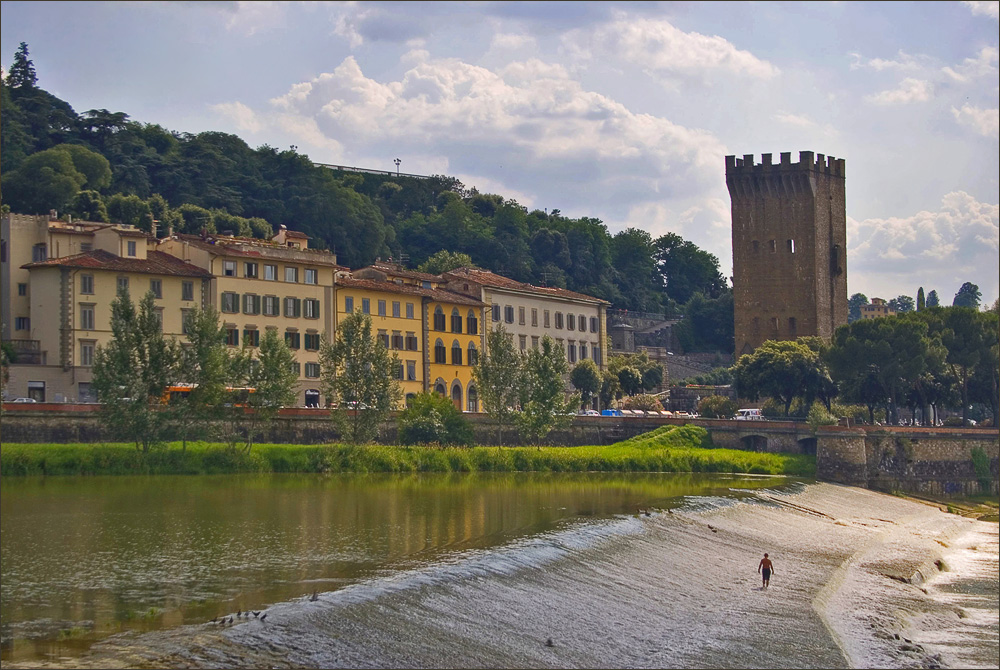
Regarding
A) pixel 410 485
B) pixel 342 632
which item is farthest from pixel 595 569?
pixel 410 485

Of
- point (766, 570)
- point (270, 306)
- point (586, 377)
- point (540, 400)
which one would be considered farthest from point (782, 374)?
point (766, 570)

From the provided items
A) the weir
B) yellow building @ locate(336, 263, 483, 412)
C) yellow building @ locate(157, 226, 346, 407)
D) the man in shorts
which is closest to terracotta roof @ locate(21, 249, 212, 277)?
yellow building @ locate(157, 226, 346, 407)

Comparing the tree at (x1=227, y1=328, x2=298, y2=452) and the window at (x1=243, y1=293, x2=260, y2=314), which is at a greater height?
the window at (x1=243, y1=293, x2=260, y2=314)

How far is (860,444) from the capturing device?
74.3 meters

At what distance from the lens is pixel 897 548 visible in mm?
49000

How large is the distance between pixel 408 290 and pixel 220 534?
4673 cm

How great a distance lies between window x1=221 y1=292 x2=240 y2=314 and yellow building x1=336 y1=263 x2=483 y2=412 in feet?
23.9

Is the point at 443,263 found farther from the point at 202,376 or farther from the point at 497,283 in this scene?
the point at 202,376

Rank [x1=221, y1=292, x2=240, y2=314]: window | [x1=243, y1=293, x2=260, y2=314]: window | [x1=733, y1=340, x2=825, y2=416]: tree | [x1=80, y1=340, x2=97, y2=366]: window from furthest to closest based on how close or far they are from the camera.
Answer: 1. [x1=733, y1=340, x2=825, y2=416]: tree
2. [x1=243, y1=293, x2=260, y2=314]: window
3. [x1=221, y1=292, x2=240, y2=314]: window
4. [x1=80, y1=340, x2=97, y2=366]: window

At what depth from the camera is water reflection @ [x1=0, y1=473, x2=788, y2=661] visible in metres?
28.5

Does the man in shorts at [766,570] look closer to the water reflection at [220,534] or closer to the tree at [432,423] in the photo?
the water reflection at [220,534]

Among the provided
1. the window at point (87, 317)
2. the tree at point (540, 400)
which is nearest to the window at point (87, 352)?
the window at point (87, 317)

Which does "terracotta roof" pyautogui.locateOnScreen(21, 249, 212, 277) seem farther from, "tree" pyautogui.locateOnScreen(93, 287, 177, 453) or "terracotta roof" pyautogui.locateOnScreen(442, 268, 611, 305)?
"terracotta roof" pyautogui.locateOnScreen(442, 268, 611, 305)

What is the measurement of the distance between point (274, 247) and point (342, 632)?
5294cm
